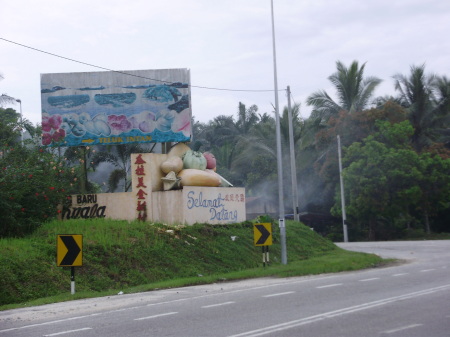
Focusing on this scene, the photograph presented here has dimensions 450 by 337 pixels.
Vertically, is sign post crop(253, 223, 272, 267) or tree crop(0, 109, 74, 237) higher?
tree crop(0, 109, 74, 237)

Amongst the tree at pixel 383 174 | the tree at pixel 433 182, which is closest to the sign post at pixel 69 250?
the tree at pixel 383 174

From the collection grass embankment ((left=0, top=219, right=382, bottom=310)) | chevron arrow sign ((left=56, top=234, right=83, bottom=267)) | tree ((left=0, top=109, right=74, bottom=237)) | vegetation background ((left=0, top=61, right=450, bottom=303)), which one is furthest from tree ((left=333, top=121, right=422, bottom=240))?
chevron arrow sign ((left=56, top=234, right=83, bottom=267))

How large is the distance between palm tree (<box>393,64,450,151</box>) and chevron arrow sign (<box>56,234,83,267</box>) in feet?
127

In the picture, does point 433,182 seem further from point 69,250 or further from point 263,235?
point 69,250

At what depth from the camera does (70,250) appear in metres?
16.0

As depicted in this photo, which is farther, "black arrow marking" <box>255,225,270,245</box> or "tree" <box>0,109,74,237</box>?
"black arrow marking" <box>255,225,270,245</box>

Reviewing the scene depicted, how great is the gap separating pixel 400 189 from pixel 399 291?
3196 centimetres

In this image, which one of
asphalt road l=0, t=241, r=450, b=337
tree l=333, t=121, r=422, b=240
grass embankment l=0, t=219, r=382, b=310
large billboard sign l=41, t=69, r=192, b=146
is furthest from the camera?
tree l=333, t=121, r=422, b=240

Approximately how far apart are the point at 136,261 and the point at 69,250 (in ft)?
13.6

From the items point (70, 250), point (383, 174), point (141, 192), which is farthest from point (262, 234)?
point (383, 174)

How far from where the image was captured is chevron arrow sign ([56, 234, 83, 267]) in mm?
15883

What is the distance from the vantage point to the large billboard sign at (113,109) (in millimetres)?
25297

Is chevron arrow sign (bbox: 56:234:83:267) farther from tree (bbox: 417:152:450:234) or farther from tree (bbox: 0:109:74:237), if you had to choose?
tree (bbox: 417:152:450:234)

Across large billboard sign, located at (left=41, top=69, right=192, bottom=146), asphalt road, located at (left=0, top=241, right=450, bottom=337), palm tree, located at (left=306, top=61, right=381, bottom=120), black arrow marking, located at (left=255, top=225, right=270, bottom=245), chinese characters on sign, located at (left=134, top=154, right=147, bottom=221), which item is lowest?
asphalt road, located at (left=0, top=241, right=450, bottom=337)
